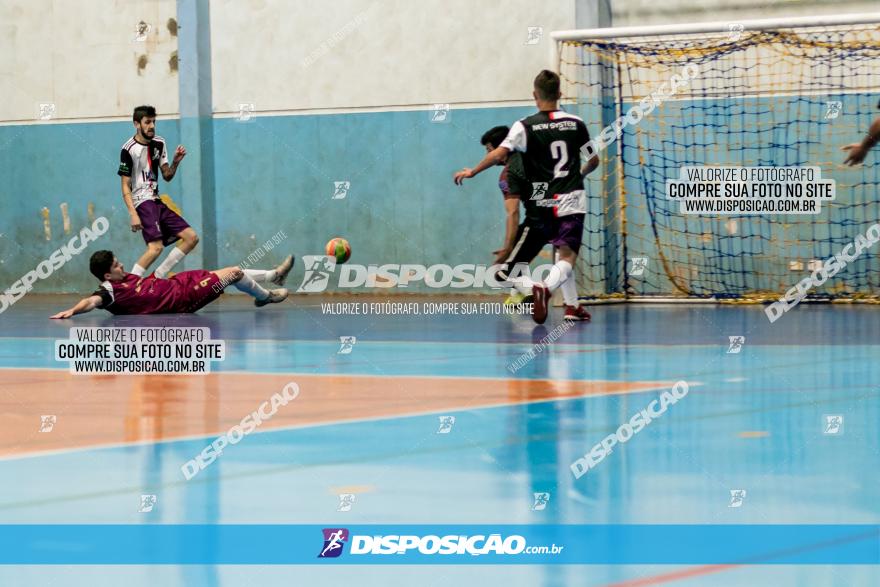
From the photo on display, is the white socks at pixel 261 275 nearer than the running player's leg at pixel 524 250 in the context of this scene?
No

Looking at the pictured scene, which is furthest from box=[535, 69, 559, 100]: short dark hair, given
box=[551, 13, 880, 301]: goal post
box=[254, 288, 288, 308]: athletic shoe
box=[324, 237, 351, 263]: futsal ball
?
box=[324, 237, 351, 263]: futsal ball

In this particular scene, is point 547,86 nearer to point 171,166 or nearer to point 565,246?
point 565,246

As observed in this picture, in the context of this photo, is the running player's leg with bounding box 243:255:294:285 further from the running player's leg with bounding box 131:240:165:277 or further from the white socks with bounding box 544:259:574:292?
the white socks with bounding box 544:259:574:292

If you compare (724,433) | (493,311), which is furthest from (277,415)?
(493,311)

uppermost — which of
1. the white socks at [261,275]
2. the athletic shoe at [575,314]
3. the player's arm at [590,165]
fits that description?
the player's arm at [590,165]

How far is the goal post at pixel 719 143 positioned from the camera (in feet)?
50.7

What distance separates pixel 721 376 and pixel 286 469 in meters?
3.50

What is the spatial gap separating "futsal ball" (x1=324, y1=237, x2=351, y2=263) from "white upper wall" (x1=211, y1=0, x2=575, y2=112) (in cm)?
215

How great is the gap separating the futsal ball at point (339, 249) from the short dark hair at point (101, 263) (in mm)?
3907

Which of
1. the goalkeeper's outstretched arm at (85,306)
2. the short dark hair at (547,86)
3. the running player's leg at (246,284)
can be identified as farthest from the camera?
the running player's leg at (246,284)

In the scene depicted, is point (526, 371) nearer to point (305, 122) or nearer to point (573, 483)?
point (573, 483)

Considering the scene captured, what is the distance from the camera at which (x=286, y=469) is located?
5195 millimetres

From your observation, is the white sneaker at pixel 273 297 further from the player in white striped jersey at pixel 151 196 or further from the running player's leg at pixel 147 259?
the running player's leg at pixel 147 259

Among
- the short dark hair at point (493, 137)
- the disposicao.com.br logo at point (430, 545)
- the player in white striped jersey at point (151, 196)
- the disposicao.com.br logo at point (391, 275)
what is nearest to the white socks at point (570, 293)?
the short dark hair at point (493, 137)
